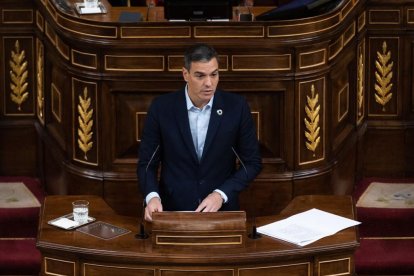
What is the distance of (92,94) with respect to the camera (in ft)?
21.9

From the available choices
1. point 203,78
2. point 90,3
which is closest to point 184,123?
point 203,78

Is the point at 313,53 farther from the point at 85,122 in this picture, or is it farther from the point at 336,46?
the point at 85,122

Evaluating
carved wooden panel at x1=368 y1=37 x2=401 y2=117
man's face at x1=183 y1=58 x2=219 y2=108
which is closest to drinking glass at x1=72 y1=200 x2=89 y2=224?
man's face at x1=183 y1=58 x2=219 y2=108

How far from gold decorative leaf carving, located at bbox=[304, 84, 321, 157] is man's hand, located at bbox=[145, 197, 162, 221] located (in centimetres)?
196

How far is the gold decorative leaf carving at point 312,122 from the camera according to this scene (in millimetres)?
6734

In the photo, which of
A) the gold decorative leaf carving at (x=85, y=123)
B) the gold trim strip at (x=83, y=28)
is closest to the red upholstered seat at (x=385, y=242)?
the gold decorative leaf carving at (x=85, y=123)

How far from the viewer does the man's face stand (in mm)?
4973

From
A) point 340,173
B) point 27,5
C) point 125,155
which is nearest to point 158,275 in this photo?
point 125,155

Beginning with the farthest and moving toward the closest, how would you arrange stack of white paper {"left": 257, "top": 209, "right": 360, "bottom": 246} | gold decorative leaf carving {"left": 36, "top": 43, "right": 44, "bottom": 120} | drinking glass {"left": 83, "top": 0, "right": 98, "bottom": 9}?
gold decorative leaf carving {"left": 36, "top": 43, "right": 44, "bottom": 120}
drinking glass {"left": 83, "top": 0, "right": 98, "bottom": 9}
stack of white paper {"left": 257, "top": 209, "right": 360, "bottom": 246}

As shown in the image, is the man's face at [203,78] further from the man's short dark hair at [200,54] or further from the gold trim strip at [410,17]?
the gold trim strip at [410,17]

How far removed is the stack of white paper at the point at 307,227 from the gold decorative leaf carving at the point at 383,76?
2.51 metres

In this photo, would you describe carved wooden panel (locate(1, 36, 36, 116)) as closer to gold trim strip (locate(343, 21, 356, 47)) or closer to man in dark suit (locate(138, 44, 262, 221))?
gold trim strip (locate(343, 21, 356, 47))

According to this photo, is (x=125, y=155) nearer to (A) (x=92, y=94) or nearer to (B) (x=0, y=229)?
(A) (x=92, y=94)

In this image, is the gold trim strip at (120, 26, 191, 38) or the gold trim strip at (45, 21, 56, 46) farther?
the gold trim strip at (45, 21, 56, 46)
